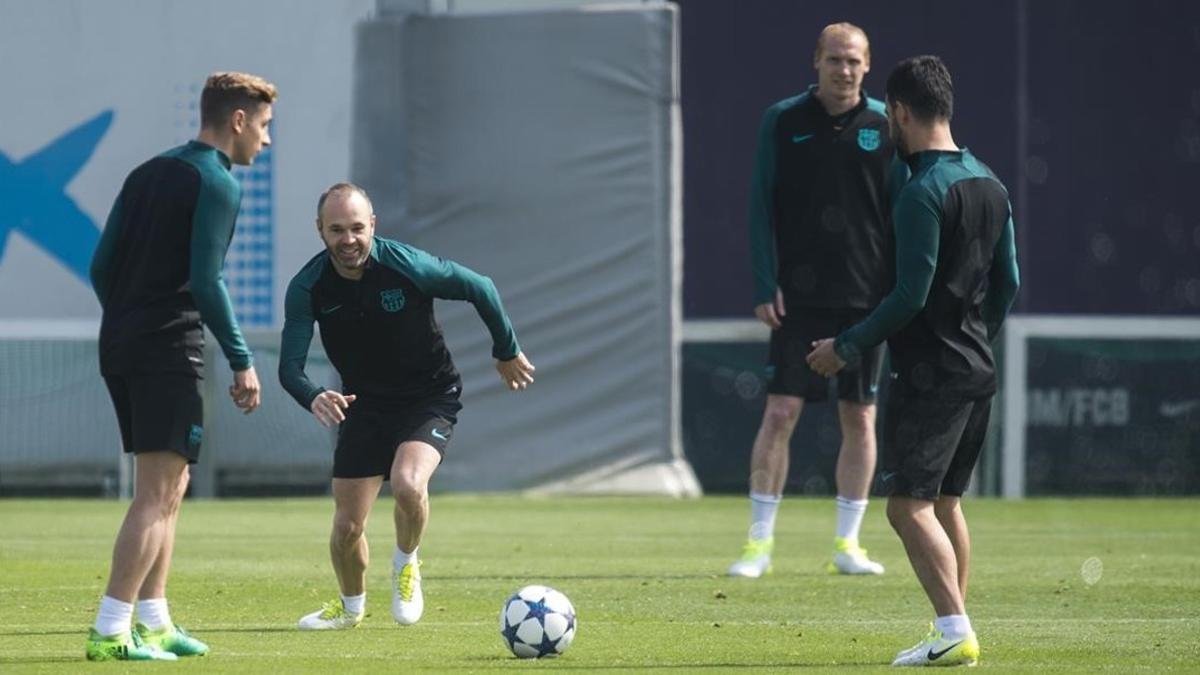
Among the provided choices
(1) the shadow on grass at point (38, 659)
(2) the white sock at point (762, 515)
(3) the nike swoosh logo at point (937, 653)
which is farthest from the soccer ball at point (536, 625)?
(2) the white sock at point (762, 515)

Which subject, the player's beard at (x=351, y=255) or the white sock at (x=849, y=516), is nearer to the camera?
the player's beard at (x=351, y=255)

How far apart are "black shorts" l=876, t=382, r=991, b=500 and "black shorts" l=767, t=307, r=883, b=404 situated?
10.8ft

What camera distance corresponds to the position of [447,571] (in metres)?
10.7

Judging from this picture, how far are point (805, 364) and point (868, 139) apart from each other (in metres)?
1.07

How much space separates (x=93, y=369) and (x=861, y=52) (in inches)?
345

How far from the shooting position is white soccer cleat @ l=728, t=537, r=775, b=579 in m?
10.4

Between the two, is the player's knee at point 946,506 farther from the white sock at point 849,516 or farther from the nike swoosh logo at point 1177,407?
the nike swoosh logo at point 1177,407

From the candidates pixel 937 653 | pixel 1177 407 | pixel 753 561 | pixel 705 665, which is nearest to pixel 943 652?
pixel 937 653

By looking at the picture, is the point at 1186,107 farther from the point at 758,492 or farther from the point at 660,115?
the point at 758,492

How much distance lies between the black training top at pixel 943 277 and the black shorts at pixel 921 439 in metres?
0.04

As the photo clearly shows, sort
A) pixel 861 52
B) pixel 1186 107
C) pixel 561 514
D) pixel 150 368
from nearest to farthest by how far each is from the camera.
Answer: pixel 150 368 → pixel 861 52 → pixel 561 514 → pixel 1186 107

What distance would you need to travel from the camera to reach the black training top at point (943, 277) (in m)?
6.98

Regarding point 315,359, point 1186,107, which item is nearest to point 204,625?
point 315,359

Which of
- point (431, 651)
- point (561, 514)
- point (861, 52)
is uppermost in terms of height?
point (861, 52)
